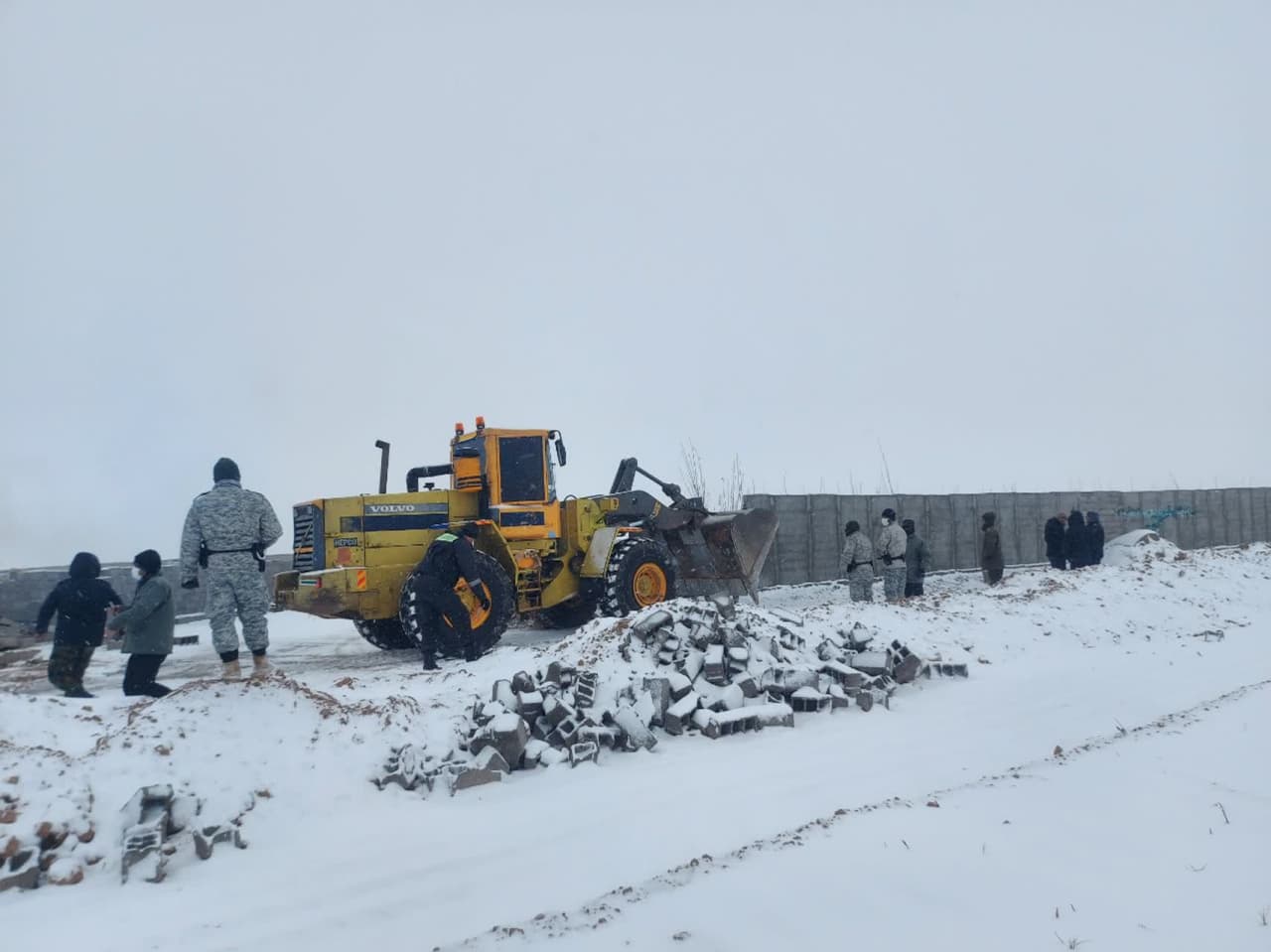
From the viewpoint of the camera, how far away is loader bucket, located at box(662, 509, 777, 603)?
40.2 ft

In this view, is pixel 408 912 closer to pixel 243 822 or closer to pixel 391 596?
pixel 243 822

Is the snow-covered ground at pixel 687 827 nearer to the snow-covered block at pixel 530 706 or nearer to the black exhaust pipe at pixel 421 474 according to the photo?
the snow-covered block at pixel 530 706

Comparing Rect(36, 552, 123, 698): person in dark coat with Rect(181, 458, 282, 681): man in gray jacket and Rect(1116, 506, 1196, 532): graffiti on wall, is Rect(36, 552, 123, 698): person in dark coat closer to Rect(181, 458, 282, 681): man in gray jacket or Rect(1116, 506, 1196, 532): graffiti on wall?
Rect(181, 458, 282, 681): man in gray jacket

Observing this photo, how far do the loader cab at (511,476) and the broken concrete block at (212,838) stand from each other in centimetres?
607

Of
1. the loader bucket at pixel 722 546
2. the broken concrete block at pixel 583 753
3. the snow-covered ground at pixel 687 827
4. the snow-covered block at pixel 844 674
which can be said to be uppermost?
the loader bucket at pixel 722 546

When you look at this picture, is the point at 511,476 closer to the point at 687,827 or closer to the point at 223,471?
the point at 223,471

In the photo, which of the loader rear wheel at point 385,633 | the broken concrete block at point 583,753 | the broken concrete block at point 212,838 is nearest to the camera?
the broken concrete block at point 212,838

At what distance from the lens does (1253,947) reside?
3.13 meters

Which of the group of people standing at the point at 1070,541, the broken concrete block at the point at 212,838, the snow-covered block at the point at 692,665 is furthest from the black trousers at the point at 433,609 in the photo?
the group of people standing at the point at 1070,541

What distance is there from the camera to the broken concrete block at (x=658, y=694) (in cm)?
603

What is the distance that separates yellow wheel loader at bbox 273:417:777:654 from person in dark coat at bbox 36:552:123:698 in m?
2.14

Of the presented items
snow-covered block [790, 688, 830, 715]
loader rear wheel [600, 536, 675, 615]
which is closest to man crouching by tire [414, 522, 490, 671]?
loader rear wheel [600, 536, 675, 615]

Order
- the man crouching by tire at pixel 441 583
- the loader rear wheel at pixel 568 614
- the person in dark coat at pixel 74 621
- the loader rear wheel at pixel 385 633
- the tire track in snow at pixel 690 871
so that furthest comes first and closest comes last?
1. the loader rear wheel at pixel 568 614
2. the loader rear wheel at pixel 385 633
3. the man crouching by tire at pixel 441 583
4. the person in dark coat at pixel 74 621
5. the tire track in snow at pixel 690 871

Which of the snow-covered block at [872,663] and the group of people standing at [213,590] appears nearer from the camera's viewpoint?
the group of people standing at [213,590]
